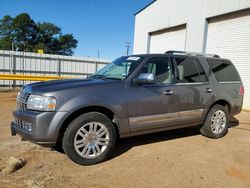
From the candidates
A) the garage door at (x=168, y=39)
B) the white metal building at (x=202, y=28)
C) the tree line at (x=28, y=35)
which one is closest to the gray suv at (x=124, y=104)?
the white metal building at (x=202, y=28)

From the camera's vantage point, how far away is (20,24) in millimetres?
57281

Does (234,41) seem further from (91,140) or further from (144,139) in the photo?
(91,140)

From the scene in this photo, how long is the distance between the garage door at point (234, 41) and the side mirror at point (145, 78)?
6796 millimetres

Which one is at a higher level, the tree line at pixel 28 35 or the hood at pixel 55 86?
the tree line at pixel 28 35

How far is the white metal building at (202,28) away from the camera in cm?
1008

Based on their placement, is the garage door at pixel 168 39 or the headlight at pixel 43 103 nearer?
the headlight at pixel 43 103

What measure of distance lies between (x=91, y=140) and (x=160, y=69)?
2018 millimetres

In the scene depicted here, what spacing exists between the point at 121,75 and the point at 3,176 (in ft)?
8.38

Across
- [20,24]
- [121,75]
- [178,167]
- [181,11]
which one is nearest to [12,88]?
[181,11]

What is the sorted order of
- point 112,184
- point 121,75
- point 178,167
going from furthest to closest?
point 121,75
point 178,167
point 112,184

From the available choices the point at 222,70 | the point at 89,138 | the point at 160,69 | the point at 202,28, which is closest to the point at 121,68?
the point at 160,69

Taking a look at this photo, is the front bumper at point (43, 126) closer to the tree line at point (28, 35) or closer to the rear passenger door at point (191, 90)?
the rear passenger door at point (191, 90)

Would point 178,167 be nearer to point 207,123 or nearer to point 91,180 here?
point 91,180

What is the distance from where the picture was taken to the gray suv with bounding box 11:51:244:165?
Answer: 3986mm
